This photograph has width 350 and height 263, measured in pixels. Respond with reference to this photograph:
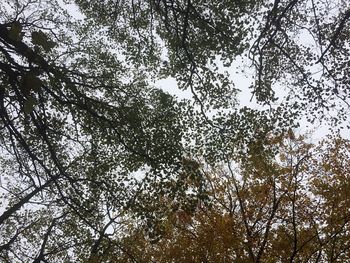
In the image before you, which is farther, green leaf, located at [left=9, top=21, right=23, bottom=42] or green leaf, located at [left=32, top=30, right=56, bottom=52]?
green leaf, located at [left=9, top=21, right=23, bottom=42]

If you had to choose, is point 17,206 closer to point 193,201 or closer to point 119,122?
point 119,122

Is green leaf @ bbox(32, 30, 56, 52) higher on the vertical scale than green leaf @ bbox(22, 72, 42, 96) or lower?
higher

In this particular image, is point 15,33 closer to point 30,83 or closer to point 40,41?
point 40,41

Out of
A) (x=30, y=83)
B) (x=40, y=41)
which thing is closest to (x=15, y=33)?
(x=40, y=41)

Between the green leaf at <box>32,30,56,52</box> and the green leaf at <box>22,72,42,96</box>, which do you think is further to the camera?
the green leaf at <box>22,72,42,96</box>

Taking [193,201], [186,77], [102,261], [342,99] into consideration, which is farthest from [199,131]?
[102,261]

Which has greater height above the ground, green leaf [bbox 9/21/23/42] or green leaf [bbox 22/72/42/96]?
green leaf [bbox 9/21/23/42]

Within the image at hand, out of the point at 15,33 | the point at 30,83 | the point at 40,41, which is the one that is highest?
the point at 15,33

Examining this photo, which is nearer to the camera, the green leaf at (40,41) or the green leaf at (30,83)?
the green leaf at (40,41)

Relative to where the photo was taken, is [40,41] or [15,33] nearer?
[40,41]

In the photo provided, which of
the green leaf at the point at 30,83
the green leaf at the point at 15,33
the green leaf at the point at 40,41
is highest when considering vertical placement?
the green leaf at the point at 15,33

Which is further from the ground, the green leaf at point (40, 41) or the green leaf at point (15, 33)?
the green leaf at point (15, 33)

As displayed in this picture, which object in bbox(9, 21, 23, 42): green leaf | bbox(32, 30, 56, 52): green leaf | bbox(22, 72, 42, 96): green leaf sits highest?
bbox(9, 21, 23, 42): green leaf

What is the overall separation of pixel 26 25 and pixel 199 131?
3876mm
